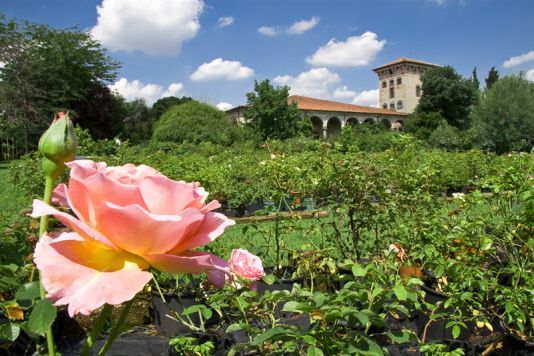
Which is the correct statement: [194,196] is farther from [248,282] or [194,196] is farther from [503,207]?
[503,207]

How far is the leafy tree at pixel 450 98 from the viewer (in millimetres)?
41969

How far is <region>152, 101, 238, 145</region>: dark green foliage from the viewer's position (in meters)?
21.8

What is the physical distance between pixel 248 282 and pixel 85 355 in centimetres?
93

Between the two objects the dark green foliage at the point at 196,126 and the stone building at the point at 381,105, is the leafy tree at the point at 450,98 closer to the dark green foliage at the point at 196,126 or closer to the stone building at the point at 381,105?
the stone building at the point at 381,105

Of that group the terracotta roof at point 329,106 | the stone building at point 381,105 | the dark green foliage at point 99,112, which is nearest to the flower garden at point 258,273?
the dark green foliage at point 99,112

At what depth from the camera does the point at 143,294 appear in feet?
7.74

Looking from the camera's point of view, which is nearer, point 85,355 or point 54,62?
point 85,355

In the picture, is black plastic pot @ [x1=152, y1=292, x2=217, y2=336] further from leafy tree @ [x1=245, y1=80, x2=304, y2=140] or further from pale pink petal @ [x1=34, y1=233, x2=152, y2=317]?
leafy tree @ [x1=245, y1=80, x2=304, y2=140]

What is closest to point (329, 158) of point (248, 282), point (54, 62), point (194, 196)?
point (248, 282)

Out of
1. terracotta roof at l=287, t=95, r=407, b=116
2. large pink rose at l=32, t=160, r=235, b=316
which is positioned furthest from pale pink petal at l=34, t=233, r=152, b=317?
terracotta roof at l=287, t=95, r=407, b=116

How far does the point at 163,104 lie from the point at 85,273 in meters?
53.3

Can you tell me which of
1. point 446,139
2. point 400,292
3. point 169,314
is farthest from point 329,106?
point 400,292

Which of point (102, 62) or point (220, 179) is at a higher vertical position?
point (102, 62)

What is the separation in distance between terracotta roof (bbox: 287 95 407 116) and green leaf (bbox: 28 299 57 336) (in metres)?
43.0
